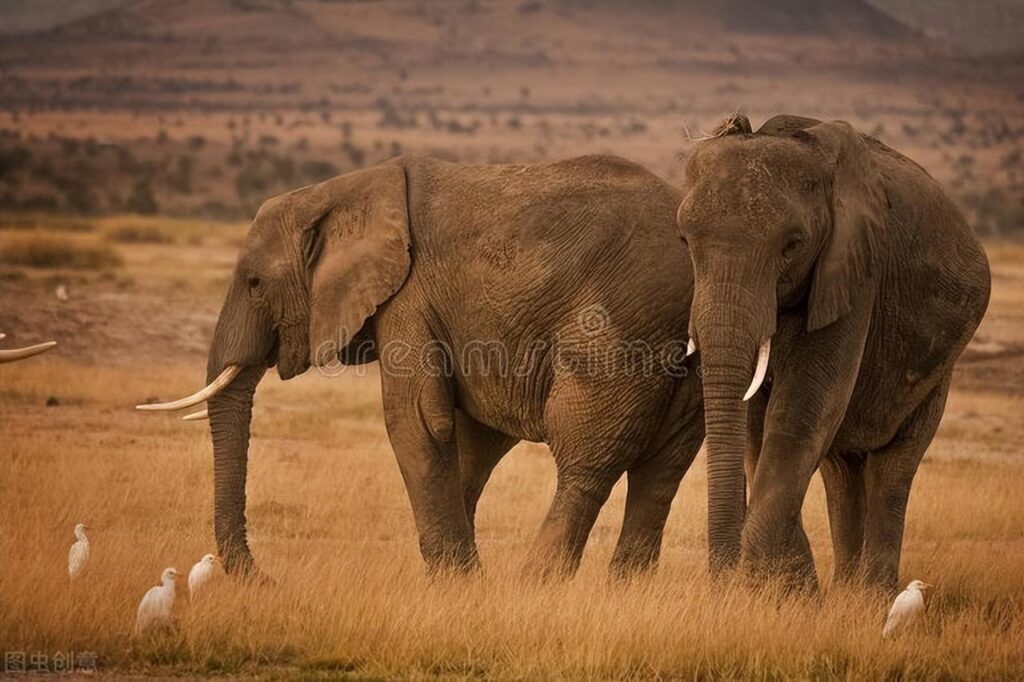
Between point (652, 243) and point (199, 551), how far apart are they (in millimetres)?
3531

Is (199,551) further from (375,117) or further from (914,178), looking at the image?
(375,117)

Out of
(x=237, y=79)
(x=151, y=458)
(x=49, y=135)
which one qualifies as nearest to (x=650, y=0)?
(x=237, y=79)

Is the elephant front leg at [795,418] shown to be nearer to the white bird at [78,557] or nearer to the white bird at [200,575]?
the white bird at [200,575]

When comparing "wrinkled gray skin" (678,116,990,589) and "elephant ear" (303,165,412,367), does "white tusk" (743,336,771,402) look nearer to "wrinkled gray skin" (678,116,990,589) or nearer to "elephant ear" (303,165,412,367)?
"wrinkled gray skin" (678,116,990,589)

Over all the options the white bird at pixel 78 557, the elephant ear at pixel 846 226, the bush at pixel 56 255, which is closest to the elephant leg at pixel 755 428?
the elephant ear at pixel 846 226

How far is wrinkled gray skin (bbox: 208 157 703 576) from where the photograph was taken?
10.5 meters

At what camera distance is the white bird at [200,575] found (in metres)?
10.1

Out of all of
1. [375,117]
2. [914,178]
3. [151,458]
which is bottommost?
[375,117]

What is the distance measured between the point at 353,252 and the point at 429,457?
1.22 meters

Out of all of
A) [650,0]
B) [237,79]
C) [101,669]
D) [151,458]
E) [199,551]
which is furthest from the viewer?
[650,0]

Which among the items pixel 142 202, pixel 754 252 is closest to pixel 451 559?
pixel 754 252

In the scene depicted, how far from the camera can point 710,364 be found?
9.55 meters

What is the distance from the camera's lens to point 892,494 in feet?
36.6

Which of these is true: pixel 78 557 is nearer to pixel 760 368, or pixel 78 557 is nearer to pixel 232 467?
pixel 232 467
